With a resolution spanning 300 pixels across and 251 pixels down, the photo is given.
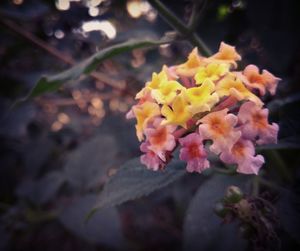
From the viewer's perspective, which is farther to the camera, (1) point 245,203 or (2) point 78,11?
(2) point 78,11

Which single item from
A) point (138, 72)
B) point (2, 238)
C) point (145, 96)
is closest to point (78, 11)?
point (138, 72)

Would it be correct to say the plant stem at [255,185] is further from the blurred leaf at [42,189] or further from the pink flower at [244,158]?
the blurred leaf at [42,189]

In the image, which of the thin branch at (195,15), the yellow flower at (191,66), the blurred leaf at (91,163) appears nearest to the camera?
the yellow flower at (191,66)

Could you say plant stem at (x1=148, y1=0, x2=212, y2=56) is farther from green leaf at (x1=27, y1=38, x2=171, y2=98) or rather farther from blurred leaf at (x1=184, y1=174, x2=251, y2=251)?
blurred leaf at (x1=184, y1=174, x2=251, y2=251)

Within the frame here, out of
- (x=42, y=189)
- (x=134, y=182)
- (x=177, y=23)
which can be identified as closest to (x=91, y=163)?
(x=42, y=189)

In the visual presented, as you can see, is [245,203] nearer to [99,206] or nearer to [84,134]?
[99,206]

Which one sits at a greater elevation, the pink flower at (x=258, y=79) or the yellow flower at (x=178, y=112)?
A: the pink flower at (x=258, y=79)

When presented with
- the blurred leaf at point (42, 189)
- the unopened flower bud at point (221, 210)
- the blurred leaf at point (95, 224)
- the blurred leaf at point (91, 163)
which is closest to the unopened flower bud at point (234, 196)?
the unopened flower bud at point (221, 210)

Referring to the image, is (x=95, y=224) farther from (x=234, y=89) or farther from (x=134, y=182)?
(x=234, y=89)

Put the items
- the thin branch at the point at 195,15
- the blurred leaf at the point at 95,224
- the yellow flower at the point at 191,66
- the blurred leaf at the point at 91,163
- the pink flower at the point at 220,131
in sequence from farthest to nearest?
the blurred leaf at the point at 91,163, the blurred leaf at the point at 95,224, the thin branch at the point at 195,15, the yellow flower at the point at 191,66, the pink flower at the point at 220,131
